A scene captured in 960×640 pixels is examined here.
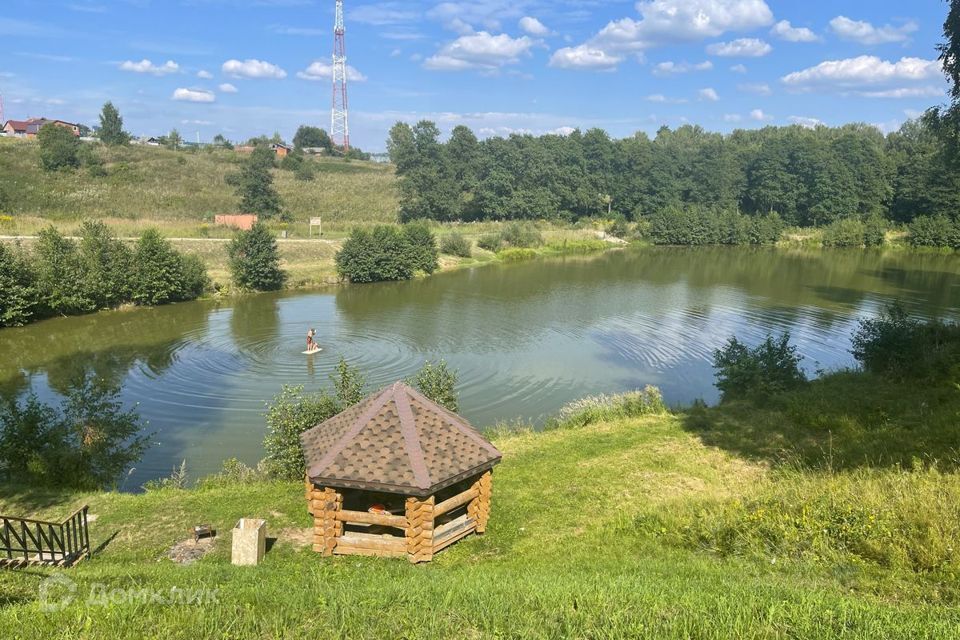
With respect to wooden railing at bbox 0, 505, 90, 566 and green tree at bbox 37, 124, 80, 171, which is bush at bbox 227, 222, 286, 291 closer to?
wooden railing at bbox 0, 505, 90, 566

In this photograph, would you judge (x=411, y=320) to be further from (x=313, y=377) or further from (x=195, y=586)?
(x=195, y=586)

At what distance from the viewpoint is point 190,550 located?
37.1 ft

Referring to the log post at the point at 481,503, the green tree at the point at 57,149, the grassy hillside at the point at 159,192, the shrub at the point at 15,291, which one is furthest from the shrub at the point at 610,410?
the green tree at the point at 57,149

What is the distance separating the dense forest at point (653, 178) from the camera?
81688 millimetres

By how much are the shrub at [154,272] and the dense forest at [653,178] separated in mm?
41726

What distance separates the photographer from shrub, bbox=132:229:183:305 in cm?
3991

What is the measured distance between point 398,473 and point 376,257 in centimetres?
4344

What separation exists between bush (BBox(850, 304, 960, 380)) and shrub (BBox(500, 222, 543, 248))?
2033 inches

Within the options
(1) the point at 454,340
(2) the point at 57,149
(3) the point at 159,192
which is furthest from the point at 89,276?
(2) the point at 57,149

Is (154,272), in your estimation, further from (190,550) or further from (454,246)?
(190,550)
